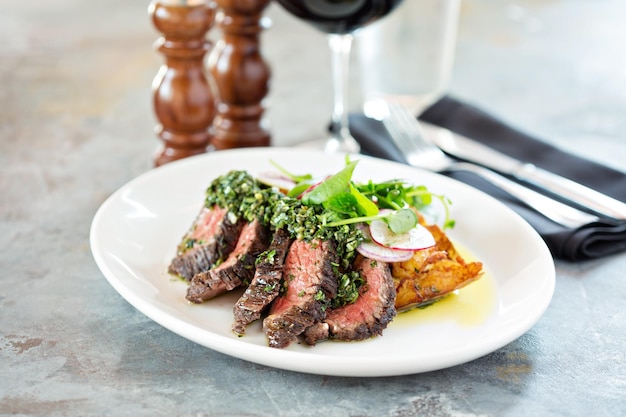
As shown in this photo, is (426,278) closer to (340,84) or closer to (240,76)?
(340,84)

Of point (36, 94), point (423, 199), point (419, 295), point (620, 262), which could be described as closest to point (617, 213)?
point (620, 262)

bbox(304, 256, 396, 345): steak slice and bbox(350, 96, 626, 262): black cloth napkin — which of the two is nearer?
bbox(304, 256, 396, 345): steak slice

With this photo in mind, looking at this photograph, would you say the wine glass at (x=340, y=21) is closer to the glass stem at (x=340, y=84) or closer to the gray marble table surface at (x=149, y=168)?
the glass stem at (x=340, y=84)

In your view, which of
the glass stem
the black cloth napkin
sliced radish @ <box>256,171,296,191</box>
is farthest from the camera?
the glass stem

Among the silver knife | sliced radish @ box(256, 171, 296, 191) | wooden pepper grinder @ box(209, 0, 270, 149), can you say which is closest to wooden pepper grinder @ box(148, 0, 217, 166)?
wooden pepper grinder @ box(209, 0, 270, 149)

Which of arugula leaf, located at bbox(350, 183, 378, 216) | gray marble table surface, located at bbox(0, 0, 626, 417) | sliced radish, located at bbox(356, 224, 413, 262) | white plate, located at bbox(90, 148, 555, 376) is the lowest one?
gray marble table surface, located at bbox(0, 0, 626, 417)

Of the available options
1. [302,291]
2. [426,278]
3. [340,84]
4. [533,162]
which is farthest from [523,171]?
[302,291]

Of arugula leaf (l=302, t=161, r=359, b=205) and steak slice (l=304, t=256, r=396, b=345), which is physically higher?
arugula leaf (l=302, t=161, r=359, b=205)

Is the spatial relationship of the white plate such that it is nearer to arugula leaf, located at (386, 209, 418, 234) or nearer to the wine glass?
arugula leaf, located at (386, 209, 418, 234)

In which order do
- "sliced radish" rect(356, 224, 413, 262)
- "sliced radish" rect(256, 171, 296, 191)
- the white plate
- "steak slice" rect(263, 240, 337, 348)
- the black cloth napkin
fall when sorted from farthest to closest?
1. the black cloth napkin
2. "sliced radish" rect(256, 171, 296, 191)
3. "sliced radish" rect(356, 224, 413, 262)
4. "steak slice" rect(263, 240, 337, 348)
5. the white plate
